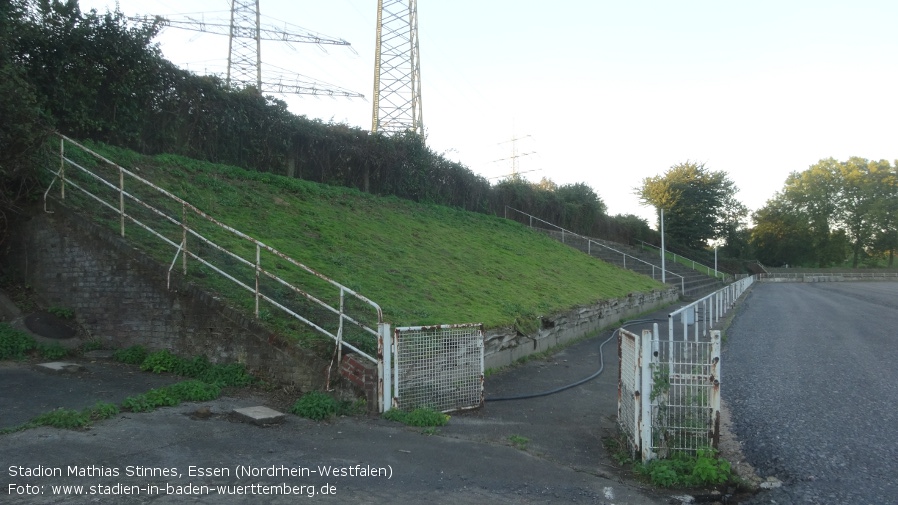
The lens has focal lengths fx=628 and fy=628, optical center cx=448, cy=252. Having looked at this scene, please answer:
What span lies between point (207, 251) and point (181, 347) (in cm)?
184

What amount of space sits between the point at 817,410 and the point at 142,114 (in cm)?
1408

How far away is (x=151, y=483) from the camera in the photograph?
469cm

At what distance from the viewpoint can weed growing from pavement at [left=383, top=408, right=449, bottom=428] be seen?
6910 mm

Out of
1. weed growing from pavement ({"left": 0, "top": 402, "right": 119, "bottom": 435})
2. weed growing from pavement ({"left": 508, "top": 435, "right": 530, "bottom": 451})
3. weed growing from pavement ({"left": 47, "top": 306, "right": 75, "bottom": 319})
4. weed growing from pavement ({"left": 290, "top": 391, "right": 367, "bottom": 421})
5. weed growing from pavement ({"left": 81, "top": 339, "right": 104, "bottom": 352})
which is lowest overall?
weed growing from pavement ({"left": 508, "top": 435, "right": 530, "bottom": 451})

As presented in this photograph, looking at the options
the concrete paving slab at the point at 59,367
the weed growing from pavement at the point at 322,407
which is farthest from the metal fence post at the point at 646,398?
the concrete paving slab at the point at 59,367

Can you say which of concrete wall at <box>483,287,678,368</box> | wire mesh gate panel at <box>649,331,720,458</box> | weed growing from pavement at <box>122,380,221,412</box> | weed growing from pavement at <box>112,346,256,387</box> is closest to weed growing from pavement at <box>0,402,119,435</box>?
weed growing from pavement at <box>122,380,221,412</box>

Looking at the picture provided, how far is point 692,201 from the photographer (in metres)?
54.2

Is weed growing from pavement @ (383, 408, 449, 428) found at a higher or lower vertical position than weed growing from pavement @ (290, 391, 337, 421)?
lower

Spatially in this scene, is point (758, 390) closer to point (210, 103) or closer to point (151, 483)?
point (151, 483)

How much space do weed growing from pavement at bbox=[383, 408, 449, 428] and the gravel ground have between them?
3.24 m

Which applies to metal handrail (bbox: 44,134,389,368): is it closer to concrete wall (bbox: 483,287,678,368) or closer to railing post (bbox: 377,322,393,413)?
railing post (bbox: 377,322,393,413)

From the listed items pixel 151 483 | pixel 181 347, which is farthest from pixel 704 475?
pixel 181 347

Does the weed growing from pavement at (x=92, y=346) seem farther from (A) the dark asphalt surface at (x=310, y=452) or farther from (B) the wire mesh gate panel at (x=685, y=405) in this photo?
(B) the wire mesh gate panel at (x=685, y=405)

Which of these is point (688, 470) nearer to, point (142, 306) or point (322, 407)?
point (322, 407)
